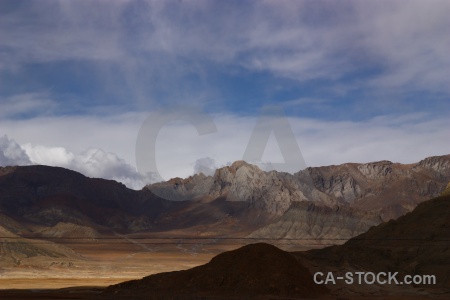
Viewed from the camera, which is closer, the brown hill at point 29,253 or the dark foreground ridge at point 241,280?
the dark foreground ridge at point 241,280

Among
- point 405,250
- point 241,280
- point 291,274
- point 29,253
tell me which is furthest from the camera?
point 29,253

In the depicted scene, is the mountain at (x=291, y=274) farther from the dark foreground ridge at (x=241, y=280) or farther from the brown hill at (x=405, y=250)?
the brown hill at (x=405, y=250)

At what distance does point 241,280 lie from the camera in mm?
54531

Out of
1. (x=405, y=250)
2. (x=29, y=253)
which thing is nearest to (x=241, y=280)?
(x=405, y=250)

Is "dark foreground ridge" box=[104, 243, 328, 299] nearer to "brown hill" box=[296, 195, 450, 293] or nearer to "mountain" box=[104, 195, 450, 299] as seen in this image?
"mountain" box=[104, 195, 450, 299]

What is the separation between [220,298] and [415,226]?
1382 inches

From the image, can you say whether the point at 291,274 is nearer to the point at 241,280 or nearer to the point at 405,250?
the point at 241,280

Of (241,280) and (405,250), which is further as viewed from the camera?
(405,250)

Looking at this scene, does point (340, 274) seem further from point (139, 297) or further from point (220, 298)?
point (139, 297)

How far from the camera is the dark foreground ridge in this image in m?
53.4

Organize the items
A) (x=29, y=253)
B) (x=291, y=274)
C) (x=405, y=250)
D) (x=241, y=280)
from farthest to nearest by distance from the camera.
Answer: (x=29, y=253) → (x=405, y=250) → (x=291, y=274) → (x=241, y=280)

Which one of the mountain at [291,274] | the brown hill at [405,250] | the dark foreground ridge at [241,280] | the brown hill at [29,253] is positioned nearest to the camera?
the dark foreground ridge at [241,280]

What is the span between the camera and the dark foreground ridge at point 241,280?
53.4 m

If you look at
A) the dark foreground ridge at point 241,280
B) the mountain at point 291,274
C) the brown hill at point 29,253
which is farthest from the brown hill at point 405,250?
the brown hill at point 29,253
